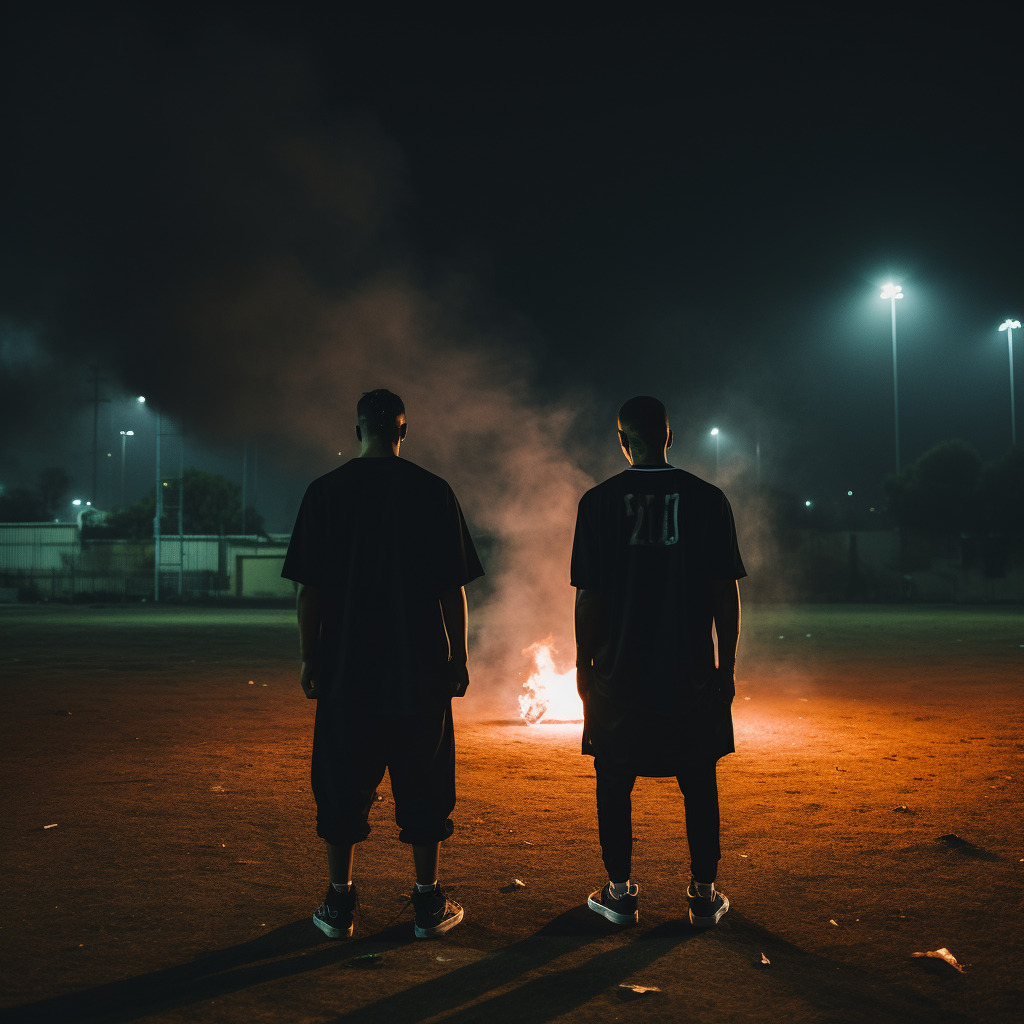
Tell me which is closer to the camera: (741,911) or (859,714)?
(741,911)

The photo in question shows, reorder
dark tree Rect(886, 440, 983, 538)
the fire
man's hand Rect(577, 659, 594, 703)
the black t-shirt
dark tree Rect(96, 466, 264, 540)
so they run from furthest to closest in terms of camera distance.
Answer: dark tree Rect(96, 466, 264, 540) < dark tree Rect(886, 440, 983, 538) < the fire < man's hand Rect(577, 659, 594, 703) < the black t-shirt

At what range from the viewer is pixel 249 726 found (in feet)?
24.6

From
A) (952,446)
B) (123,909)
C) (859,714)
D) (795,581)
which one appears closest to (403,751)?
(123,909)

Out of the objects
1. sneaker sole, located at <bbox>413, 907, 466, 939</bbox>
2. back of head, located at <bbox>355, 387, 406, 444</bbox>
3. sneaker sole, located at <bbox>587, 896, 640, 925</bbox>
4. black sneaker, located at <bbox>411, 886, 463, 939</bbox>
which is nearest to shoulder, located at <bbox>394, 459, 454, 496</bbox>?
back of head, located at <bbox>355, 387, 406, 444</bbox>

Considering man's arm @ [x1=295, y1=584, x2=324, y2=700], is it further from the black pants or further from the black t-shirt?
the black pants

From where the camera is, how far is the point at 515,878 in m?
3.68

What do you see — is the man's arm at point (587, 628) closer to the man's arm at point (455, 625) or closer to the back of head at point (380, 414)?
the man's arm at point (455, 625)

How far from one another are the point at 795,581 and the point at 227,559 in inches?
985

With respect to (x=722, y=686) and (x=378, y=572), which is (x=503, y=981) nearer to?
(x=722, y=686)

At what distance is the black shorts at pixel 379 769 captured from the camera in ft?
9.71

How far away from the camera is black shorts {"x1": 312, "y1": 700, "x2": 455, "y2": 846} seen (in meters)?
2.96

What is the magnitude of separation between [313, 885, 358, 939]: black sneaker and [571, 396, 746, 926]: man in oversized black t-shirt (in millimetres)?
917

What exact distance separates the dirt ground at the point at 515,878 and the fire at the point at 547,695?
455mm

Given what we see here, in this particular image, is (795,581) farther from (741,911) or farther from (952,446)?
(741,911)
